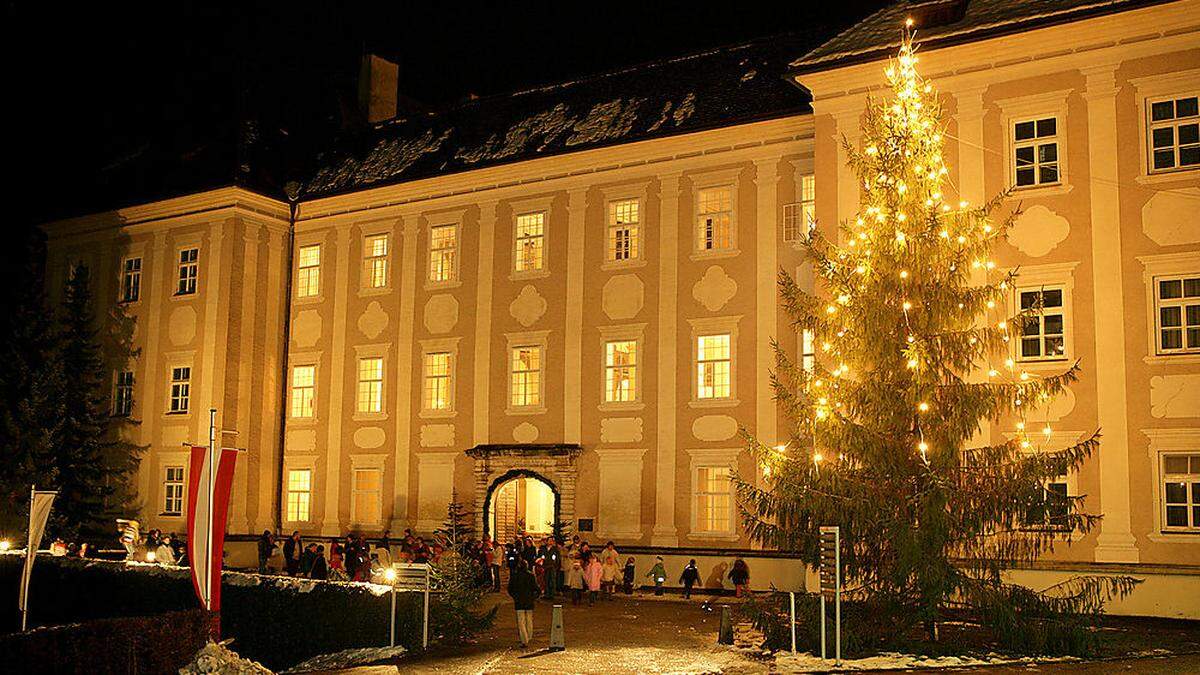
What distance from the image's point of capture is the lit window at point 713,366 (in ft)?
94.5

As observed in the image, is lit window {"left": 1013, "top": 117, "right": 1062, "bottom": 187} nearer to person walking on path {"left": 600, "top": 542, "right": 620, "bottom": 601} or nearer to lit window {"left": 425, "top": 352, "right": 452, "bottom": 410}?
person walking on path {"left": 600, "top": 542, "right": 620, "bottom": 601}

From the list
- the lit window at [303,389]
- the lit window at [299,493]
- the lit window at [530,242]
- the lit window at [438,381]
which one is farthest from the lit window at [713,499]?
the lit window at [303,389]

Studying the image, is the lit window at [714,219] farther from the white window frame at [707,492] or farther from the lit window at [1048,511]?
the lit window at [1048,511]

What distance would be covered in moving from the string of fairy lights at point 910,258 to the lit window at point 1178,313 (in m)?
5.77

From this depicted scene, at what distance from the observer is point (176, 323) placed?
3634 centimetres

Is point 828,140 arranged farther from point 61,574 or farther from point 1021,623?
point 61,574

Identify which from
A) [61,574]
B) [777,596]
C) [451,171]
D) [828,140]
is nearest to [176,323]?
[451,171]

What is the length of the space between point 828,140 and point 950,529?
11064mm

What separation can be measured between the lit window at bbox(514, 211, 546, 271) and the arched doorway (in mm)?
5306

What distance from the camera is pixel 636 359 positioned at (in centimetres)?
3008

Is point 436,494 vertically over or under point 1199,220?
under

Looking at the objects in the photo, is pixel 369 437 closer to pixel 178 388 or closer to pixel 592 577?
pixel 178 388

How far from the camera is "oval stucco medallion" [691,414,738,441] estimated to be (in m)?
28.4

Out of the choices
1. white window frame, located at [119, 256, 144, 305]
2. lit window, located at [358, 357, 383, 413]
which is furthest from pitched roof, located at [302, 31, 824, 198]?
white window frame, located at [119, 256, 144, 305]
